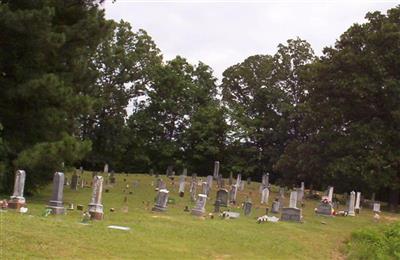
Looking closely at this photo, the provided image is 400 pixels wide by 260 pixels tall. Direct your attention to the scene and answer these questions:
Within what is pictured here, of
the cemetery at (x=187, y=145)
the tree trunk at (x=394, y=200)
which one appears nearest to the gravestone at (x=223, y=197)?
the cemetery at (x=187, y=145)

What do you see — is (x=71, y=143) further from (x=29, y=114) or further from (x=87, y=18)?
(x=87, y=18)

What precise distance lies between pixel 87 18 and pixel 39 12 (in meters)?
2.99

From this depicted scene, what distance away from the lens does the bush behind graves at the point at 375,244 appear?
17.3 metres

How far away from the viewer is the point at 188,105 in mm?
57375

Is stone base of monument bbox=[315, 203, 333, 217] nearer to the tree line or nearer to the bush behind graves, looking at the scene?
the bush behind graves

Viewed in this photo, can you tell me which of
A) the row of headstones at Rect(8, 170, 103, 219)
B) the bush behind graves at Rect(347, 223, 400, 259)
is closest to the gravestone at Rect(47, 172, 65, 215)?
the row of headstones at Rect(8, 170, 103, 219)

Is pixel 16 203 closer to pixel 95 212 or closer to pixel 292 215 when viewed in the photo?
pixel 95 212

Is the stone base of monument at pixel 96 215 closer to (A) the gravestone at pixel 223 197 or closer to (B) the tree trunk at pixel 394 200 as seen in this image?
(A) the gravestone at pixel 223 197

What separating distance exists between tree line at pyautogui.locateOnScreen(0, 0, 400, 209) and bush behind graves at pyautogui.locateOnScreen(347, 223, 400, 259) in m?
10.00

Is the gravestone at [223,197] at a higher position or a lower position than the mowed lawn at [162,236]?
higher

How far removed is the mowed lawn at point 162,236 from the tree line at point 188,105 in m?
3.89

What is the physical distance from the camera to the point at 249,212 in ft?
76.3

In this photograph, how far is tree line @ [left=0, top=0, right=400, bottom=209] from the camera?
21.4 meters

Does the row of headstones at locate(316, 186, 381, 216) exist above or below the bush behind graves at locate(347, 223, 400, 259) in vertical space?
above
